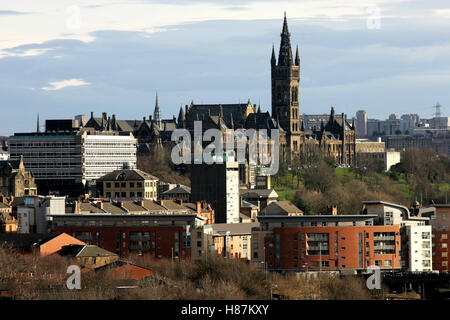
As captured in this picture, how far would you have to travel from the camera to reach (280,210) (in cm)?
15938

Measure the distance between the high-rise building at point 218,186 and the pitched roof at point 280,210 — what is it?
3.62 meters

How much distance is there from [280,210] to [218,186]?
7.73 m

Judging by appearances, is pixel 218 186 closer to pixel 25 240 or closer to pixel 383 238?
pixel 383 238

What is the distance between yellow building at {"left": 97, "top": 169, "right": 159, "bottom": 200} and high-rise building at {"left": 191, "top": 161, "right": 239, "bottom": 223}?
20.2 meters

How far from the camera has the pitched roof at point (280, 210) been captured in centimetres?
15688

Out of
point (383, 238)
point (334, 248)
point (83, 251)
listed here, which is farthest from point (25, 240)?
point (383, 238)

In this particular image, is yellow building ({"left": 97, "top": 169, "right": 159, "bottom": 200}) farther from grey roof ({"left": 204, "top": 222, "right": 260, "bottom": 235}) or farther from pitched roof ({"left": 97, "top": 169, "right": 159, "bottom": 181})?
grey roof ({"left": 204, "top": 222, "right": 260, "bottom": 235})

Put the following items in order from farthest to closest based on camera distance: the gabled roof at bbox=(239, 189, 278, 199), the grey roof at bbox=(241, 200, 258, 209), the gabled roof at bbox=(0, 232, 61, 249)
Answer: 1. the gabled roof at bbox=(239, 189, 278, 199)
2. the grey roof at bbox=(241, 200, 258, 209)
3. the gabled roof at bbox=(0, 232, 61, 249)

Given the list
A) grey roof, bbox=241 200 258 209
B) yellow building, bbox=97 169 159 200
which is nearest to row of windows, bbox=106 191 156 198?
yellow building, bbox=97 169 159 200

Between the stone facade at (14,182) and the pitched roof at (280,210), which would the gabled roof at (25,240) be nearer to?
the pitched roof at (280,210)

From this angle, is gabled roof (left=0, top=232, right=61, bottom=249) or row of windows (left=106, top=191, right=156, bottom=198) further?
row of windows (left=106, top=191, right=156, bottom=198)

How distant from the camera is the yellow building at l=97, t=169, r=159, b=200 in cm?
18225
